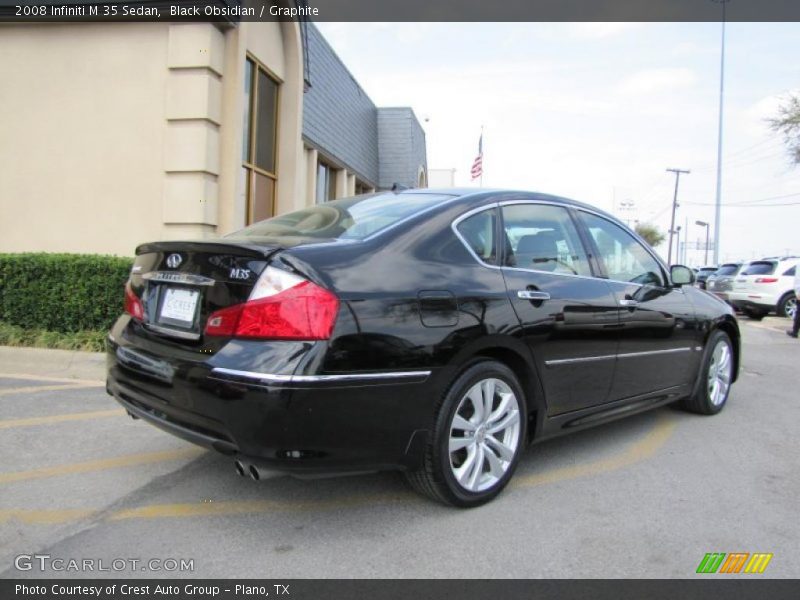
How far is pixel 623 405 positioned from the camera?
4.04m

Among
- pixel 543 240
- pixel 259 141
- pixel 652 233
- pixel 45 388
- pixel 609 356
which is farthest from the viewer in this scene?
pixel 652 233

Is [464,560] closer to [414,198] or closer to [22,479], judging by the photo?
[414,198]

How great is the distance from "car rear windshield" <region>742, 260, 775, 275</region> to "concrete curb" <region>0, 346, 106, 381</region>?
1536 cm

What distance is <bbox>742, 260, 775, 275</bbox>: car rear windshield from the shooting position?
15.3 meters

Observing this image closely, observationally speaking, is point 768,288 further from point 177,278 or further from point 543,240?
point 177,278

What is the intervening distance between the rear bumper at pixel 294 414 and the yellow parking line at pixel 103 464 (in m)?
1.07

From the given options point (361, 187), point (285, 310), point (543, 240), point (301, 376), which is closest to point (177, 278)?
point (285, 310)

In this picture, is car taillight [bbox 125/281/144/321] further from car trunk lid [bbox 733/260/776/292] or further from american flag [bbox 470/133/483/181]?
american flag [bbox 470/133/483/181]

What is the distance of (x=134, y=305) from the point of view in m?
3.19

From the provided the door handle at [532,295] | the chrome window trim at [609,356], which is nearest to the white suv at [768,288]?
the chrome window trim at [609,356]

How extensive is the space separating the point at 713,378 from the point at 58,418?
204 inches

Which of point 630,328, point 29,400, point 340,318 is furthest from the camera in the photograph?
point 29,400

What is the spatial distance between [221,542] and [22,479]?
1485 millimetres
